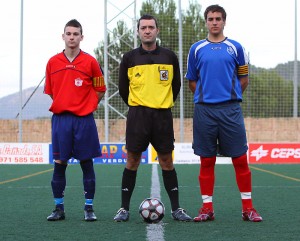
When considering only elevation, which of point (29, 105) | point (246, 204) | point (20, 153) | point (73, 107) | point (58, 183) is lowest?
point (20, 153)

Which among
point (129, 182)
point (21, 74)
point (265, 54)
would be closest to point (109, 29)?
point (21, 74)

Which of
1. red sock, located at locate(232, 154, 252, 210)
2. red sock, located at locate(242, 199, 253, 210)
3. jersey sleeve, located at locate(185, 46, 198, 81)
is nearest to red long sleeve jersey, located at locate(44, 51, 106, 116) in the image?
jersey sleeve, located at locate(185, 46, 198, 81)

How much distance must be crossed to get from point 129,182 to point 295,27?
55.1ft

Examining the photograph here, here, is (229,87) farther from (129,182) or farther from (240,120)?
(129,182)

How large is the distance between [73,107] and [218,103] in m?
1.27

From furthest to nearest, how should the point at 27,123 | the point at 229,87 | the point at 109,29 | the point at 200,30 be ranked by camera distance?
1. the point at 200,30
2. the point at 27,123
3. the point at 109,29
4. the point at 229,87

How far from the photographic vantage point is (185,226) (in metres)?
5.18

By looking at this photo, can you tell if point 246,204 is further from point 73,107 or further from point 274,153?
point 274,153

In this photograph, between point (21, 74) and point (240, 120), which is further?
point (21, 74)

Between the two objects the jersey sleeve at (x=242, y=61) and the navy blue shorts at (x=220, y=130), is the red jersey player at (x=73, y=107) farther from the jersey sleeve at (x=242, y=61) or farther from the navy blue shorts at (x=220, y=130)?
the jersey sleeve at (x=242, y=61)

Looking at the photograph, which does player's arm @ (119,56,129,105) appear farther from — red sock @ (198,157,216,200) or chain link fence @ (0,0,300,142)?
chain link fence @ (0,0,300,142)

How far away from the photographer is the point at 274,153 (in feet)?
65.5

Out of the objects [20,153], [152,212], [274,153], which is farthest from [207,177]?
[20,153]

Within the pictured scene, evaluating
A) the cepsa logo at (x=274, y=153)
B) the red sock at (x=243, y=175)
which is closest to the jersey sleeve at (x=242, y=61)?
the red sock at (x=243, y=175)
